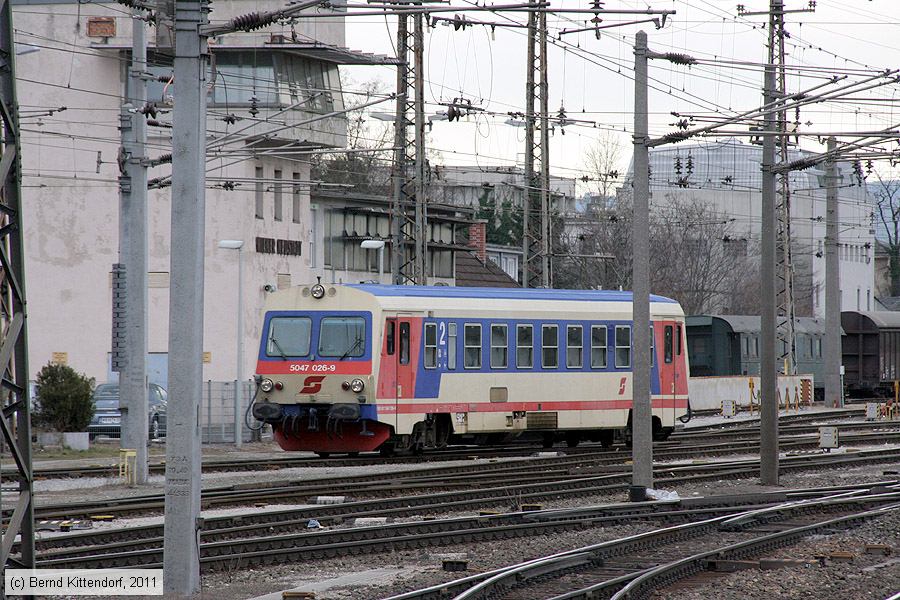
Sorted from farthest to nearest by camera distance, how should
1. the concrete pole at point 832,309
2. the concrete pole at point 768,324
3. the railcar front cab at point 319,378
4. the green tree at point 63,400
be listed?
1. the concrete pole at point 832,309
2. the green tree at point 63,400
3. the railcar front cab at point 319,378
4. the concrete pole at point 768,324

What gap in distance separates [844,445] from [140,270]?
57.9ft

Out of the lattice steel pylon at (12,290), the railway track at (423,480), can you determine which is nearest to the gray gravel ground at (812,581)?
the lattice steel pylon at (12,290)

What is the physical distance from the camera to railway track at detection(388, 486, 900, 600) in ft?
40.8

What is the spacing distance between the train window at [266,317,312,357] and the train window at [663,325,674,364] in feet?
25.9

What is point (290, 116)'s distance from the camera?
147ft

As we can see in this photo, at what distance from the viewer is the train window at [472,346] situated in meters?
27.1

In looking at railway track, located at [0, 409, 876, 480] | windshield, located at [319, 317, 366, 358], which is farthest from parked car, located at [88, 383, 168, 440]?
windshield, located at [319, 317, 366, 358]

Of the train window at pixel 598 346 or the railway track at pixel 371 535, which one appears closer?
the railway track at pixel 371 535

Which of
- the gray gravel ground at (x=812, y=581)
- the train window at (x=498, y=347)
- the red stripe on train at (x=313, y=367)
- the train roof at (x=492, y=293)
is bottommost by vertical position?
the gray gravel ground at (x=812, y=581)

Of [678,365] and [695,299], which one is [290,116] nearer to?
[678,365]

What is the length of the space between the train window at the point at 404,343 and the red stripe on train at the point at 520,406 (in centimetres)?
80

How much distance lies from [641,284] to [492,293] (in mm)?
8135

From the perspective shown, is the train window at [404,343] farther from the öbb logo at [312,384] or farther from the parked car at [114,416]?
the parked car at [114,416]

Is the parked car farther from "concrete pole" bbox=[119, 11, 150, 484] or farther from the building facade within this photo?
"concrete pole" bbox=[119, 11, 150, 484]
